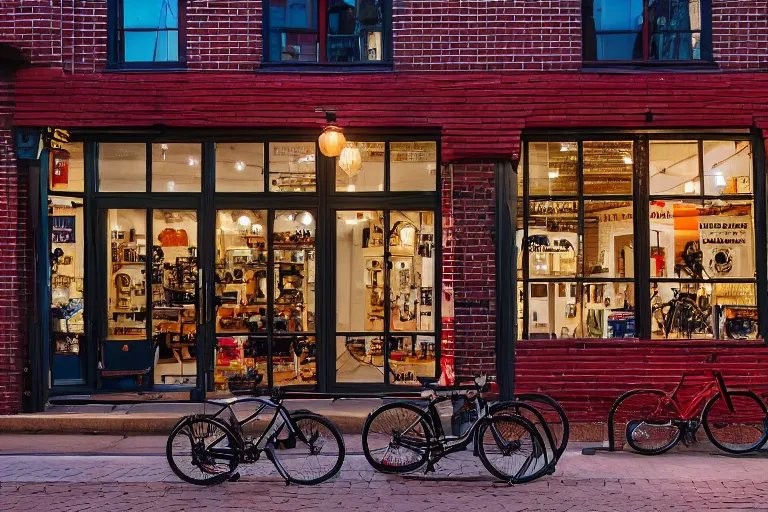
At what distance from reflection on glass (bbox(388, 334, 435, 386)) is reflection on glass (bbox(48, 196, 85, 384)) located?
4.01m

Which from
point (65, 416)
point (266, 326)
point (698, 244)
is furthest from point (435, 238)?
point (65, 416)

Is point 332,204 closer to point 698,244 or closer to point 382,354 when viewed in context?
point 382,354

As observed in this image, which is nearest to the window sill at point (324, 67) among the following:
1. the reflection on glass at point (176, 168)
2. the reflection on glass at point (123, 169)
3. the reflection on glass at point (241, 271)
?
the reflection on glass at point (176, 168)

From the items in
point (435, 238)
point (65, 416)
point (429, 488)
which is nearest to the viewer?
point (429, 488)

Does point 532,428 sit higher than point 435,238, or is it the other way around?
point 435,238

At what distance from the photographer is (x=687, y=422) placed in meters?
8.98

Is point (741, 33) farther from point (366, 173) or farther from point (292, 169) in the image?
point (292, 169)

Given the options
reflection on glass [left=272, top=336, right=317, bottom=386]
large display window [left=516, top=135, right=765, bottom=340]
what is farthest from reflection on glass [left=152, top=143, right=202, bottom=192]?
large display window [left=516, top=135, right=765, bottom=340]

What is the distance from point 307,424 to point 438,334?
3.70 m

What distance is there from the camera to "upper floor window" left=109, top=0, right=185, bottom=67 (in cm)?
1091

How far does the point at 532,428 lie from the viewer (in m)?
7.66

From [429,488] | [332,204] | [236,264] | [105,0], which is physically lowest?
[429,488]

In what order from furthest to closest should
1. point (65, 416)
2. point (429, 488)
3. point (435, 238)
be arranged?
1. point (435, 238)
2. point (65, 416)
3. point (429, 488)

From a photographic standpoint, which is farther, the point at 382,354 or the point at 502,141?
the point at 382,354
